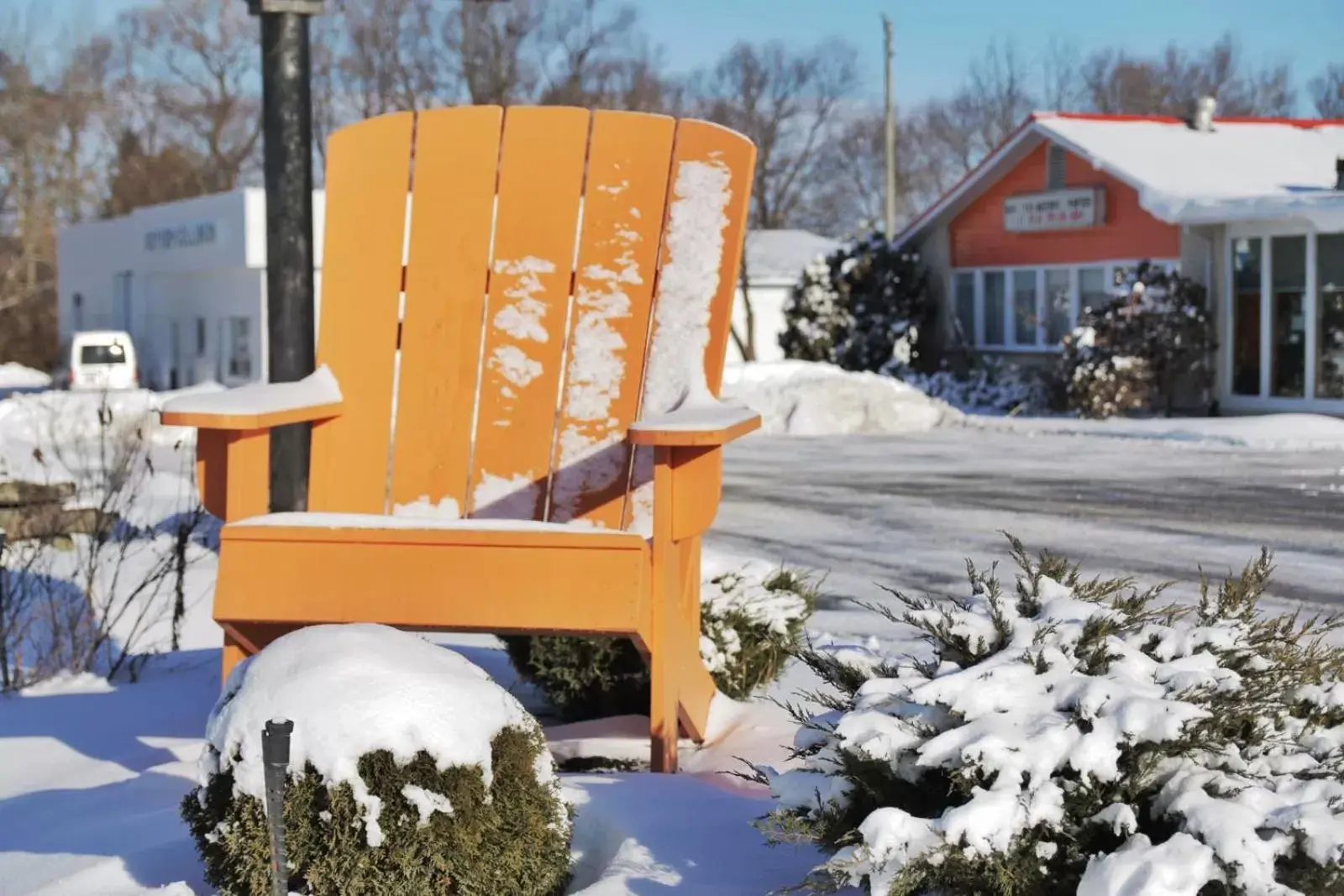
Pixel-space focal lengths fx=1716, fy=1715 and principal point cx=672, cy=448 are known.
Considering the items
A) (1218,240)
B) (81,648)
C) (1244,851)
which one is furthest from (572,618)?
(1218,240)

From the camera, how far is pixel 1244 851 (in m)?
2.30

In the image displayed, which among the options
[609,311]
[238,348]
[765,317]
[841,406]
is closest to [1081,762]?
[609,311]

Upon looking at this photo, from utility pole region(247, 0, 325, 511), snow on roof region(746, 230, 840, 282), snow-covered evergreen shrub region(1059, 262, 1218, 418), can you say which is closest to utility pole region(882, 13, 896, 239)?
snow on roof region(746, 230, 840, 282)

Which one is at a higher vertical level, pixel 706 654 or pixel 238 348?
pixel 238 348

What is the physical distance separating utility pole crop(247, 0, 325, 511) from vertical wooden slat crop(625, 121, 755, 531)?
1.82 metres

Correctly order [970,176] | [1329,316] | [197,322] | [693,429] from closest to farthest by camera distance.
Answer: [693,429] → [1329,316] → [970,176] → [197,322]

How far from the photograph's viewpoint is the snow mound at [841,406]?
760 inches

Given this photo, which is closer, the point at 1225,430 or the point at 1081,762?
the point at 1081,762

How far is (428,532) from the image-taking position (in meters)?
3.71

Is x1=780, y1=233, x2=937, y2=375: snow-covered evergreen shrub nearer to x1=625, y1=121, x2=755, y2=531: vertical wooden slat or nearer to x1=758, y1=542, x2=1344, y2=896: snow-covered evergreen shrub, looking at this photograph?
x1=625, y1=121, x2=755, y2=531: vertical wooden slat

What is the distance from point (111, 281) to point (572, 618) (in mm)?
39624

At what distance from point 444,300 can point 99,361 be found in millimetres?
27257

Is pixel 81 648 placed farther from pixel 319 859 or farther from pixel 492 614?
pixel 319 859

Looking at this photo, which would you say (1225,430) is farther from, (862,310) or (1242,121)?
(1242,121)
